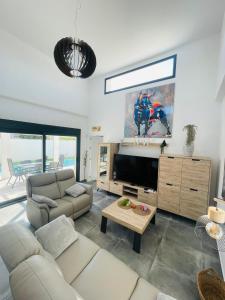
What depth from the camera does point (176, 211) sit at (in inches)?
120

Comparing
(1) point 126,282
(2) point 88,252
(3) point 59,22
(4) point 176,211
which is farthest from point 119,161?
(3) point 59,22

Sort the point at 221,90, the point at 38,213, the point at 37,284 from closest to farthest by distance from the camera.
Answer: the point at 37,284 < the point at 38,213 < the point at 221,90

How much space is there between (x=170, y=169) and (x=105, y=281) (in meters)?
2.51

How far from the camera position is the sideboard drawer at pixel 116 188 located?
3.93m

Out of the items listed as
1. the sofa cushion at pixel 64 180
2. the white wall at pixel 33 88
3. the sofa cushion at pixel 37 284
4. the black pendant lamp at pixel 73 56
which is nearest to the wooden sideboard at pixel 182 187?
the sofa cushion at pixel 64 180

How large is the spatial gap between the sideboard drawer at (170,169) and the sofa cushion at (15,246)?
9.32 ft

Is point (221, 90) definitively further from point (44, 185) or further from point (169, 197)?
point (44, 185)

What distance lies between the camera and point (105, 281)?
1229 mm

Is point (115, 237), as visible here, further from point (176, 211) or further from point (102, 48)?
point (102, 48)

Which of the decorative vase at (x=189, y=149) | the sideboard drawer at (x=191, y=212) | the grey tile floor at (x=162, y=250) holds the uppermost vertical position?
the decorative vase at (x=189, y=149)

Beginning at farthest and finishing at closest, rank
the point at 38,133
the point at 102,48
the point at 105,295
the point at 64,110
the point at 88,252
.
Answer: the point at 64,110 < the point at 38,133 < the point at 102,48 < the point at 88,252 < the point at 105,295

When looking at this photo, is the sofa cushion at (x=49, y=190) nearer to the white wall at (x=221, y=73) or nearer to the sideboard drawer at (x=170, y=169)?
the sideboard drawer at (x=170, y=169)

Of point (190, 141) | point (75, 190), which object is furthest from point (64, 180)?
point (190, 141)

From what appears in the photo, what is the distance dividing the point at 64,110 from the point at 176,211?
4413 millimetres
